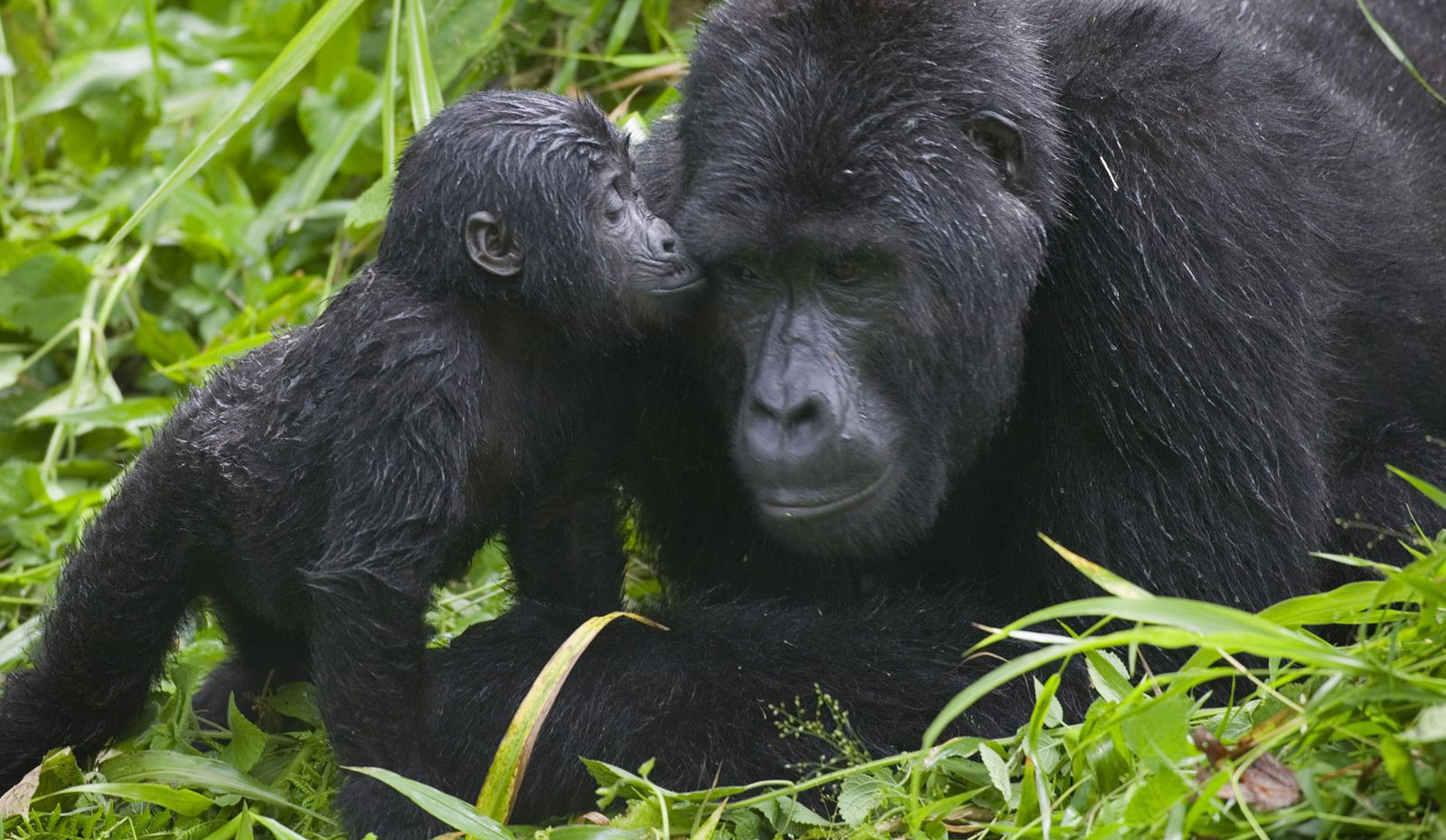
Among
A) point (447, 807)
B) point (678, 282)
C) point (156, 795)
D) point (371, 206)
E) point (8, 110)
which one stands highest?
point (678, 282)

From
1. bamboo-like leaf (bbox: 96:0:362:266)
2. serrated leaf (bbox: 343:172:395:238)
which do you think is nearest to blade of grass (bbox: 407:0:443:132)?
bamboo-like leaf (bbox: 96:0:362:266)

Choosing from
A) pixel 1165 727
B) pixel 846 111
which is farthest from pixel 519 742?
pixel 846 111

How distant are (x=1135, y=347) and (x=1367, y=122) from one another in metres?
1.36

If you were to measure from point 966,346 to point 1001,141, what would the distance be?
45 cm

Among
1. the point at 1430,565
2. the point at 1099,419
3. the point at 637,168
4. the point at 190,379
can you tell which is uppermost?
the point at 1430,565

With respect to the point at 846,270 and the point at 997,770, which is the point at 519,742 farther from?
the point at 846,270

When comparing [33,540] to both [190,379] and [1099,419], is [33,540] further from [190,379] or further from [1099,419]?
[1099,419]

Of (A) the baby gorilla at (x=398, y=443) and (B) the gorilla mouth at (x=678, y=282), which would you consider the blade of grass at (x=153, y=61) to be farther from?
(B) the gorilla mouth at (x=678, y=282)

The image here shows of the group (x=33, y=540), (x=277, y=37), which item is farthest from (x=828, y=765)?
(x=277, y=37)

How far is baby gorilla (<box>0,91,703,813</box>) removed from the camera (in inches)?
134

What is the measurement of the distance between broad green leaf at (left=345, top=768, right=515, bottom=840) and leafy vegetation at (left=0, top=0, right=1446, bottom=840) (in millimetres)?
10

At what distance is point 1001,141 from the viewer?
3.48 m

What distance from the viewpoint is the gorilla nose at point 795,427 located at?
10.9 feet

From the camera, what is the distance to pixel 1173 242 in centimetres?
354
